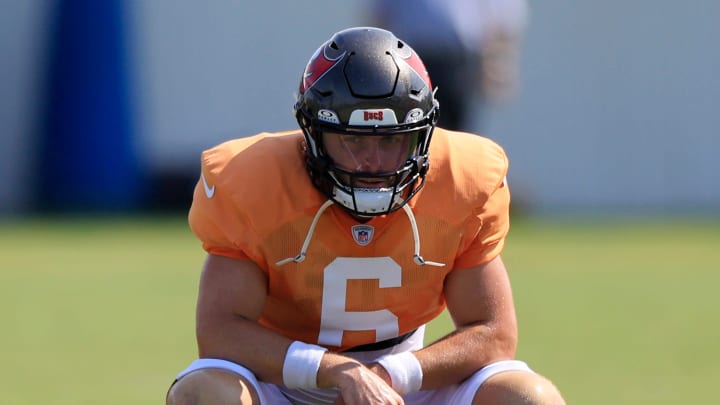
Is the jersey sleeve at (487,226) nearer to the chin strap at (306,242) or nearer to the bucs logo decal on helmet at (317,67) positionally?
the chin strap at (306,242)

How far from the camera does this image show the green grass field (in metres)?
6.16

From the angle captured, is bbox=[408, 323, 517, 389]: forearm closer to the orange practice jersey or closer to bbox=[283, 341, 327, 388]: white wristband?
the orange practice jersey

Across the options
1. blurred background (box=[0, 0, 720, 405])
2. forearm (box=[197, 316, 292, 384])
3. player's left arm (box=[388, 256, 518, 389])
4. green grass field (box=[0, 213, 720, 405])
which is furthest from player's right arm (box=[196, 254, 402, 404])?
blurred background (box=[0, 0, 720, 405])

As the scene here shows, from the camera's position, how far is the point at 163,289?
8.87 meters

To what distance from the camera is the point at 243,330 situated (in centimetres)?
420

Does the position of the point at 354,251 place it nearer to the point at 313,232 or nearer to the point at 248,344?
the point at 313,232

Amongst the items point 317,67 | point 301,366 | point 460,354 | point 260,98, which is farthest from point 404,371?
point 260,98

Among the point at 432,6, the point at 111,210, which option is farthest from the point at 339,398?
the point at 111,210

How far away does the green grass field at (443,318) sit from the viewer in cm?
616

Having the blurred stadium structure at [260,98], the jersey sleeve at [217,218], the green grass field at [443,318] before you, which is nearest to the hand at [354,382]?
the jersey sleeve at [217,218]

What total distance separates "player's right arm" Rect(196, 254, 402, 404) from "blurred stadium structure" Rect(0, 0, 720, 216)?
9234 millimetres

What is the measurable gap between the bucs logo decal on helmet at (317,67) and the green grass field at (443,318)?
1894 mm

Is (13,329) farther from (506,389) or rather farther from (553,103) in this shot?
(553,103)

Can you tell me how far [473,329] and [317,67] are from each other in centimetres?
94
